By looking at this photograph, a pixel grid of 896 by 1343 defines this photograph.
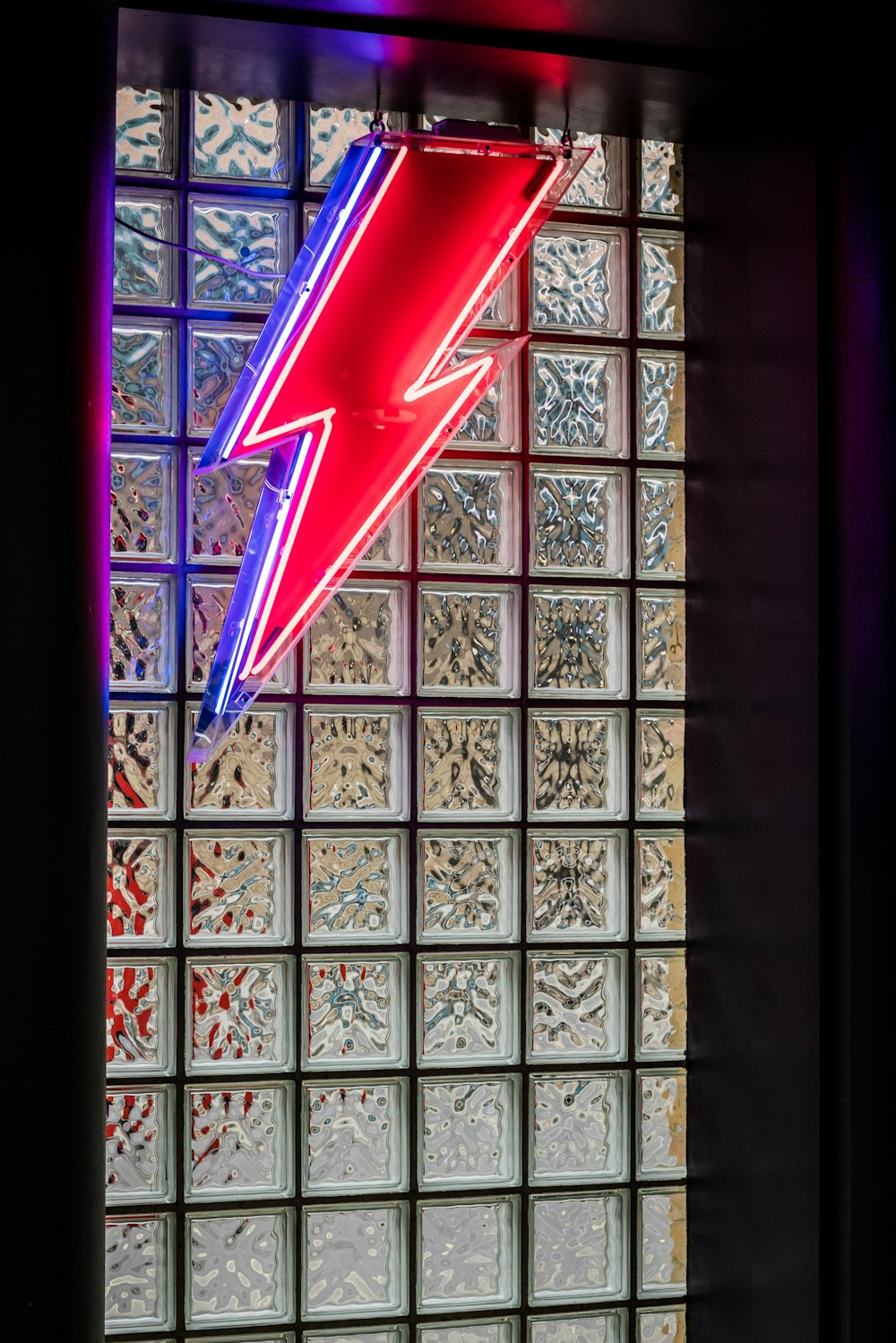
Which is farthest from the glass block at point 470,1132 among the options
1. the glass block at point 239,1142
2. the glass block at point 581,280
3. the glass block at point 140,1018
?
the glass block at point 581,280

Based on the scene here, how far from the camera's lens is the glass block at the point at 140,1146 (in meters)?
2.52

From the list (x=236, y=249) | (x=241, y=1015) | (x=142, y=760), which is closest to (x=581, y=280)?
(x=236, y=249)

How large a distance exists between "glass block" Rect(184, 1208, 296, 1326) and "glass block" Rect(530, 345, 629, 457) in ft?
6.20

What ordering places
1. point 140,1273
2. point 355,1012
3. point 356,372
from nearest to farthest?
point 356,372 → point 140,1273 → point 355,1012

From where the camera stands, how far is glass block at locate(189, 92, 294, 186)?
8.59ft

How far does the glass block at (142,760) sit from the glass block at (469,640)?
0.60 m

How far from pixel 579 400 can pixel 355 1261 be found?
207 centimetres

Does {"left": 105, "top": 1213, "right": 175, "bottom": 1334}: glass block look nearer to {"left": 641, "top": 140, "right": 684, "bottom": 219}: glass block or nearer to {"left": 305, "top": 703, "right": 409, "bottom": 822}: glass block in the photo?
{"left": 305, "top": 703, "right": 409, "bottom": 822}: glass block

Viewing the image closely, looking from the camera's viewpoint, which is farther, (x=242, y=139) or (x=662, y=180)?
(x=662, y=180)

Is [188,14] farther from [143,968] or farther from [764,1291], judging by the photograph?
[764,1291]

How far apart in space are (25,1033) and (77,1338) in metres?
0.53

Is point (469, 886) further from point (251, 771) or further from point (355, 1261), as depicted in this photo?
point (355, 1261)

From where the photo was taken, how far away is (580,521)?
2760 millimetres

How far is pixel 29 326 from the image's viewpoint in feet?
5.98
